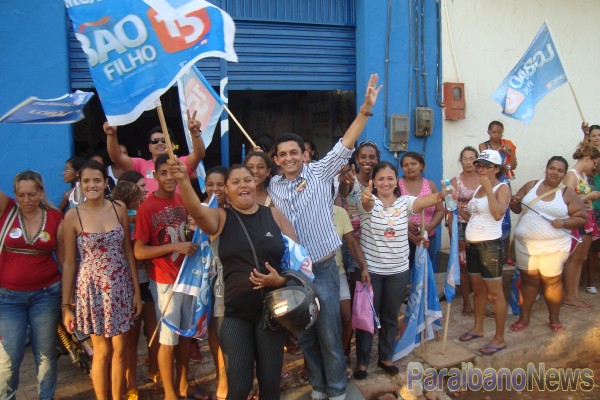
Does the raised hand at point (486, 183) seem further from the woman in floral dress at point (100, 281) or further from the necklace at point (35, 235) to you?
the necklace at point (35, 235)

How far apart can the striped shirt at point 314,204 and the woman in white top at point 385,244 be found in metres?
0.42

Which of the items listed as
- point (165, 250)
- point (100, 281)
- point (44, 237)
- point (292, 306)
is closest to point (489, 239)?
point (292, 306)

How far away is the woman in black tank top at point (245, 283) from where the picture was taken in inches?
115

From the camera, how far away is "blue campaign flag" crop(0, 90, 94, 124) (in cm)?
320

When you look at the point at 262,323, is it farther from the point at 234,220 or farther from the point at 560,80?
the point at 560,80

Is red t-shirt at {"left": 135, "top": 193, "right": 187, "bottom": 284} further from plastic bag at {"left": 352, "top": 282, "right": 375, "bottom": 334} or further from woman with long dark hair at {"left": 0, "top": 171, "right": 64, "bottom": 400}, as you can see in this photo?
plastic bag at {"left": 352, "top": 282, "right": 375, "bottom": 334}

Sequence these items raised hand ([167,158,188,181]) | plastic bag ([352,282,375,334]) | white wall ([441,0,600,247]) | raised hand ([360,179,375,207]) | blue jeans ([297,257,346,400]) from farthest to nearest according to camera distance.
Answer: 1. white wall ([441,0,600,247])
2. plastic bag ([352,282,375,334])
3. raised hand ([360,179,375,207])
4. blue jeans ([297,257,346,400])
5. raised hand ([167,158,188,181])

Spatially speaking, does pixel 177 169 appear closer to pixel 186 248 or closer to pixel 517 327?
pixel 186 248

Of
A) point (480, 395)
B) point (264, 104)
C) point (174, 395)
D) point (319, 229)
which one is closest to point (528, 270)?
point (480, 395)

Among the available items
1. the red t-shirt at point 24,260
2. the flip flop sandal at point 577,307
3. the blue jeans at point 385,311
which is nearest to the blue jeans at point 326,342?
the blue jeans at point 385,311

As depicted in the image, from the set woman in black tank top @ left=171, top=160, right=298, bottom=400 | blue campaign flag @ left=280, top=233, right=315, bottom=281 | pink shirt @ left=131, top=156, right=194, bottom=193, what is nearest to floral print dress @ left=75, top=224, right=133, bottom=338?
woman in black tank top @ left=171, top=160, right=298, bottom=400

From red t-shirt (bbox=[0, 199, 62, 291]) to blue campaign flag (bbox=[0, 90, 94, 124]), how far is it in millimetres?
584

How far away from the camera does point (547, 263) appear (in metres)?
4.93

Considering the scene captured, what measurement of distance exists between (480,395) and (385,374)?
892 mm
